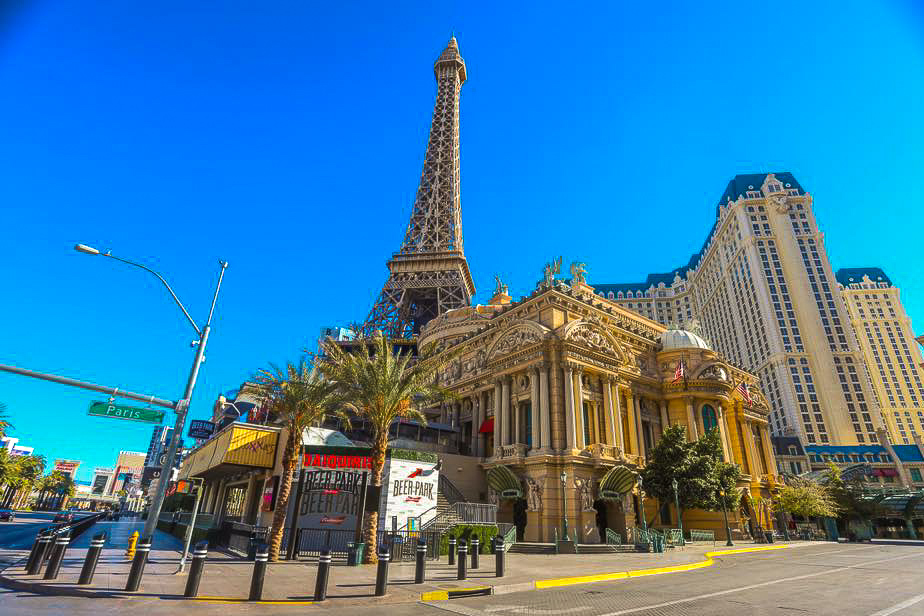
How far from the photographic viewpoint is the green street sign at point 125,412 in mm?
15758

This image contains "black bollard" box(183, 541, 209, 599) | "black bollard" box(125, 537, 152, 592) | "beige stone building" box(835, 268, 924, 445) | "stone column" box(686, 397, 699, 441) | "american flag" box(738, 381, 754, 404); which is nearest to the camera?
"black bollard" box(183, 541, 209, 599)

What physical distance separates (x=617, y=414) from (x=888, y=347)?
147m

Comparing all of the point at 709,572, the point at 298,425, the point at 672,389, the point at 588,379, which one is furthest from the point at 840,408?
the point at 298,425

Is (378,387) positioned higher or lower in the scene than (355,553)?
higher

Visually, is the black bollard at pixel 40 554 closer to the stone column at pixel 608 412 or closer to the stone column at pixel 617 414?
the stone column at pixel 608 412

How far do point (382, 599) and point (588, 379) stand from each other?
28.9 m

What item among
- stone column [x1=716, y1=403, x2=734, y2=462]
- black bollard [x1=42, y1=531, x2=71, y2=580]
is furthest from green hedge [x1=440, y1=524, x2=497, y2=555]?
stone column [x1=716, y1=403, x2=734, y2=462]

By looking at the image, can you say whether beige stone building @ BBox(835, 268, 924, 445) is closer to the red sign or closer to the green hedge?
the green hedge

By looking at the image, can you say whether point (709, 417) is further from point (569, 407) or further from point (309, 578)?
point (309, 578)

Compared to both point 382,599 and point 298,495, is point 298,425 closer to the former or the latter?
point 298,495

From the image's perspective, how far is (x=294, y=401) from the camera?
22.0 m

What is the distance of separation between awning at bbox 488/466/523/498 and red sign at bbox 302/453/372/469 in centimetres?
1367

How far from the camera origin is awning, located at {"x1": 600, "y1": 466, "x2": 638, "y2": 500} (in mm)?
32872

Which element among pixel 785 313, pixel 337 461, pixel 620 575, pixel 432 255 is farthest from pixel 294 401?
pixel 785 313
